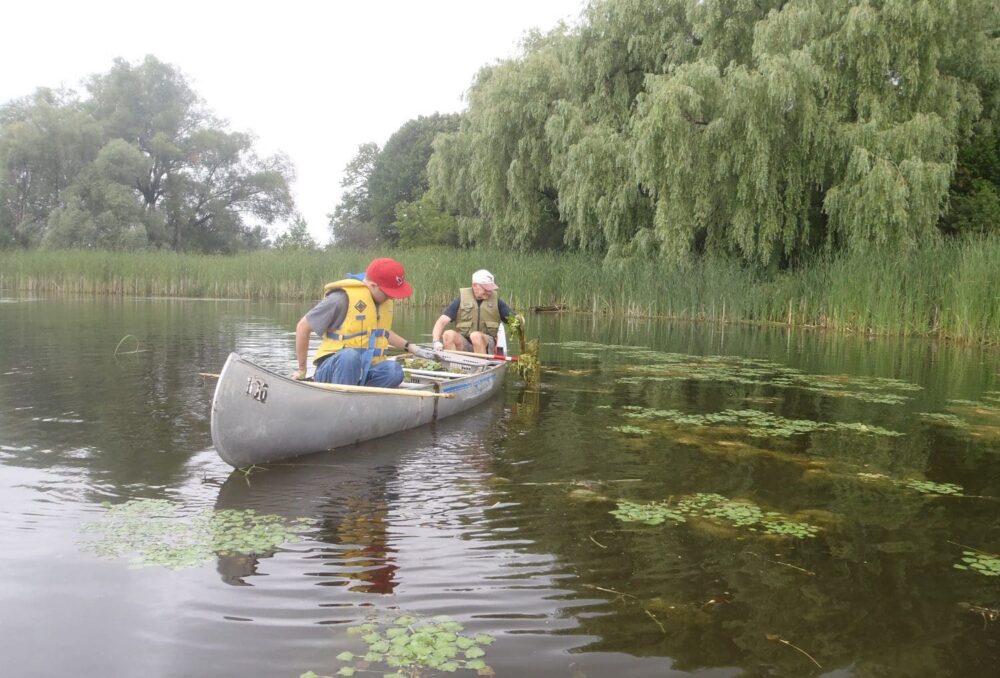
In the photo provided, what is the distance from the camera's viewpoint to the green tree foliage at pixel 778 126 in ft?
50.6

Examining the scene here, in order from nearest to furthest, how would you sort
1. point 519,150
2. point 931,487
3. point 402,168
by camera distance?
point 931,487 → point 519,150 → point 402,168

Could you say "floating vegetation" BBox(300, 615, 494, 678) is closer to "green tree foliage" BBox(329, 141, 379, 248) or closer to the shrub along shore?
the shrub along shore

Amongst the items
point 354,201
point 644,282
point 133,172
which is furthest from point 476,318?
point 354,201

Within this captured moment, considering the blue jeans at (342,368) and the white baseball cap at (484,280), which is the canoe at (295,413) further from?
the white baseball cap at (484,280)

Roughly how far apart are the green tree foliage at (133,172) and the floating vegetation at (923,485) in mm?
38402

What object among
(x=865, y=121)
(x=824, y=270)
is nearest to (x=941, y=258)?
(x=824, y=270)

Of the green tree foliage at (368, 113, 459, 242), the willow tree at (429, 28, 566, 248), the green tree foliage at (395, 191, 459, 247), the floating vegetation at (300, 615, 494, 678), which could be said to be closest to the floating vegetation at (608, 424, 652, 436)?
the floating vegetation at (300, 615, 494, 678)

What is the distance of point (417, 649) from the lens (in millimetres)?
2842

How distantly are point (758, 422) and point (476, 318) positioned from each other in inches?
145

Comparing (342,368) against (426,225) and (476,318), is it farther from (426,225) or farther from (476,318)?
(426,225)

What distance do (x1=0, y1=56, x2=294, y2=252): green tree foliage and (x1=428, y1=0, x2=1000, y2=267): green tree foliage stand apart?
88.5 feet

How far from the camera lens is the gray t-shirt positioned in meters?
6.03

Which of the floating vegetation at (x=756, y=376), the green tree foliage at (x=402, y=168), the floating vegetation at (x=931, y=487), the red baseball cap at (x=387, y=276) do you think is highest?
the green tree foliage at (x=402, y=168)

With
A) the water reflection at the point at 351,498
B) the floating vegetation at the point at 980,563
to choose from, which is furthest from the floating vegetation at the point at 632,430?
the floating vegetation at the point at 980,563
